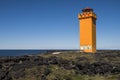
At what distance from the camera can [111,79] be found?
18.4 m

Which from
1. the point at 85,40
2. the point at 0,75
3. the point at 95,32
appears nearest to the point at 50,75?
the point at 0,75

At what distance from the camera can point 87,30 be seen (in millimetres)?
49594

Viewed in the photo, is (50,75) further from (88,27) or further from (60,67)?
(88,27)

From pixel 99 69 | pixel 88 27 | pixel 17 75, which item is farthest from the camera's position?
pixel 88 27

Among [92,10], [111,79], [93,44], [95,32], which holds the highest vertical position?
[92,10]

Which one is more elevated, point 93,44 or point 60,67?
point 93,44

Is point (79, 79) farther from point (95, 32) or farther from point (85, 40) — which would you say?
point (95, 32)

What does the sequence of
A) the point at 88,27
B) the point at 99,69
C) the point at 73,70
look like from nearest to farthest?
the point at 73,70 < the point at 99,69 < the point at 88,27

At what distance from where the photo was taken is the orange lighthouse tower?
4909 cm

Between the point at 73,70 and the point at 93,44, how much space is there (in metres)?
30.9

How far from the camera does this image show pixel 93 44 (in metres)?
50.2

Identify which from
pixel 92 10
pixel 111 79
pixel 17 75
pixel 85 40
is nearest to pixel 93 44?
pixel 85 40

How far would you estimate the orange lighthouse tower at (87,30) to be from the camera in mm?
49091

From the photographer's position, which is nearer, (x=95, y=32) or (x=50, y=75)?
(x=50, y=75)
